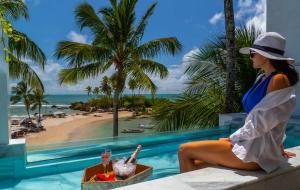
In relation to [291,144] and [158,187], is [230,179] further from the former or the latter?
[291,144]

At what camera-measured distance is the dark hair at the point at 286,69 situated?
7.69ft

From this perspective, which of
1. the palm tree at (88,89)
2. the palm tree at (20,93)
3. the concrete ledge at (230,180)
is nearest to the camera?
the concrete ledge at (230,180)

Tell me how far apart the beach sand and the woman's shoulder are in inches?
954

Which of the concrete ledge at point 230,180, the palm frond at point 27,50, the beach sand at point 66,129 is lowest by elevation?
the beach sand at point 66,129

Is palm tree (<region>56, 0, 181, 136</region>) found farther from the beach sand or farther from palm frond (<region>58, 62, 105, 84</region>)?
the beach sand

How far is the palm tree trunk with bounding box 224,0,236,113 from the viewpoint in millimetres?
8312

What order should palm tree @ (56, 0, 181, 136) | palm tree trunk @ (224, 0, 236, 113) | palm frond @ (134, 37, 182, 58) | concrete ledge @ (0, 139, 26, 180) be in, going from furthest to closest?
palm frond @ (134, 37, 182, 58) < palm tree @ (56, 0, 181, 136) < palm tree trunk @ (224, 0, 236, 113) < concrete ledge @ (0, 139, 26, 180)

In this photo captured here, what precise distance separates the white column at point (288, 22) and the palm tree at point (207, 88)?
4.01 feet

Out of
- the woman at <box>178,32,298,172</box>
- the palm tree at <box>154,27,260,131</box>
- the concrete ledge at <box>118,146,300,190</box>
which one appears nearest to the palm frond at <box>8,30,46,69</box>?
the palm tree at <box>154,27,260,131</box>

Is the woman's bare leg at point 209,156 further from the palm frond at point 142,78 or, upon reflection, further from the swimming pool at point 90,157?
the palm frond at point 142,78

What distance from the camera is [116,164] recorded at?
2521 mm

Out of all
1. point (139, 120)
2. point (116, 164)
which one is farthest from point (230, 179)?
point (139, 120)

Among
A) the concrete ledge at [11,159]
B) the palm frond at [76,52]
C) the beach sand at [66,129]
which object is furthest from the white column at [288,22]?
the beach sand at [66,129]

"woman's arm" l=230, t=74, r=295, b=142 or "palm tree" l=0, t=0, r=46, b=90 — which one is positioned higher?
"palm tree" l=0, t=0, r=46, b=90
